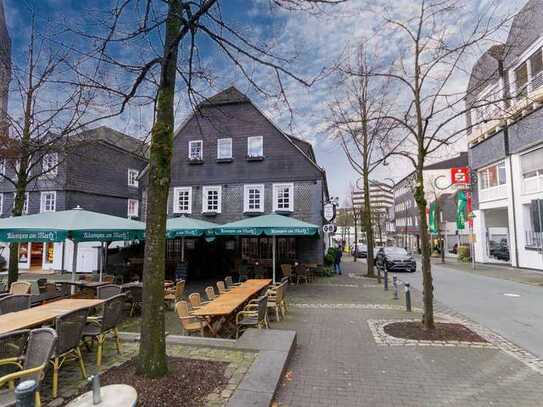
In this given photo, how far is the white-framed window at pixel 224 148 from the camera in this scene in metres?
19.5

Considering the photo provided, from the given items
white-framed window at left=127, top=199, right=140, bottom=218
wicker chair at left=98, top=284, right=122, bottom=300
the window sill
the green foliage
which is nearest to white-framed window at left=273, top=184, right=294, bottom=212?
the window sill

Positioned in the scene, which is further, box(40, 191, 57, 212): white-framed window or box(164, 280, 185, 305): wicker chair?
box(40, 191, 57, 212): white-framed window

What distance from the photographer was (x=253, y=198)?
1891cm

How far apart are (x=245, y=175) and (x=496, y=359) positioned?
590 inches

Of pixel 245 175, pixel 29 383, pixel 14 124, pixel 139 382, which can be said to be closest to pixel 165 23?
pixel 29 383

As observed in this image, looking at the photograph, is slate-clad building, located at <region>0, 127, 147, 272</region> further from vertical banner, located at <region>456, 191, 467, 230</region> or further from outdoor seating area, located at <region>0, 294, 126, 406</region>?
vertical banner, located at <region>456, 191, 467, 230</region>

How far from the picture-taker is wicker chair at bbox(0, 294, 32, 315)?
20.0ft

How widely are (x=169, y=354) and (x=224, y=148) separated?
15407 mm

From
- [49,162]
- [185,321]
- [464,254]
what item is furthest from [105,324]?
[464,254]

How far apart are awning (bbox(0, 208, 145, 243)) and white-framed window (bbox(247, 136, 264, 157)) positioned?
10.2 metres

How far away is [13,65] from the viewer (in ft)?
30.8

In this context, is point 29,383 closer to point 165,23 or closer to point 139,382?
point 139,382

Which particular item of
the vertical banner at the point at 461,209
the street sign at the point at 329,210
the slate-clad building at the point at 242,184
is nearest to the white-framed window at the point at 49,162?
the slate-clad building at the point at 242,184

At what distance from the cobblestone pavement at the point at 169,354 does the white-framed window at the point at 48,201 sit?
2067cm
